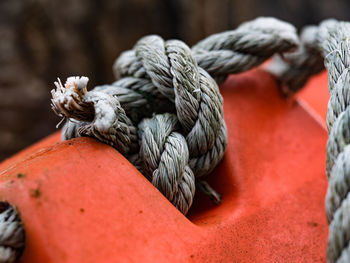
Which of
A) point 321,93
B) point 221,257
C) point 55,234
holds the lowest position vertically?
point 321,93

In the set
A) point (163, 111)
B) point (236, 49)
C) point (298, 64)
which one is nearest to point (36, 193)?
point (163, 111)

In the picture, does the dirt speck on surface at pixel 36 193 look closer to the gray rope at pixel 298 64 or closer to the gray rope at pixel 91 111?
the gray rope at pixel 91 111

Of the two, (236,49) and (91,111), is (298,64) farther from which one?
(91,111)

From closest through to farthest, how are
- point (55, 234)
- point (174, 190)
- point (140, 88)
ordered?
point (55, 234)
point (174, 190)
point (140, 88)

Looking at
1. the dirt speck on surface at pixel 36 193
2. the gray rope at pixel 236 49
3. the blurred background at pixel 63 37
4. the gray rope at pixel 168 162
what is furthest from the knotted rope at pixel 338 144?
the blurred background at pixel 63 37

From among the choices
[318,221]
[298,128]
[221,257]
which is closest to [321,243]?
[318,221]

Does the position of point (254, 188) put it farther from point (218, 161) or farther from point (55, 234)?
point (55, 234)

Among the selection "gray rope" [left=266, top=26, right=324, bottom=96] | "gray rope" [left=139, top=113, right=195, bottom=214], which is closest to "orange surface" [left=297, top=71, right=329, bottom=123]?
"gray rope" [left=266, top=26, right=324, bottom=96]
